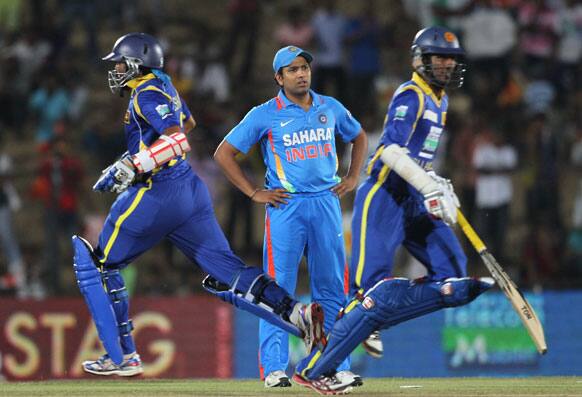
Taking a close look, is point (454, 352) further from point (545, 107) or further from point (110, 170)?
point (110, 170)

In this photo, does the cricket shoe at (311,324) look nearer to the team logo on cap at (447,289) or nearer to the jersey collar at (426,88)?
the team logo on cap at (447,289)

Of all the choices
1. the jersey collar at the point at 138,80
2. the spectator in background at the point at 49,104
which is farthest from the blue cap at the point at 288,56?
the spectator in background at the point at 49,104

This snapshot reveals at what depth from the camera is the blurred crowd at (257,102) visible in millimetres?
17656

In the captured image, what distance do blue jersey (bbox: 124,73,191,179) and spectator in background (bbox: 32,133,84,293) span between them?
6703 mm

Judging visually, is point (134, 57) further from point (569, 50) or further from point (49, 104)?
point (569, 50)

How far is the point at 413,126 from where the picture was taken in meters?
10.6

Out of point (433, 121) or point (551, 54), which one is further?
point (551, 54)

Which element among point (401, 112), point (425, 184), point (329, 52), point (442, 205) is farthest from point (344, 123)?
point (329, 52)

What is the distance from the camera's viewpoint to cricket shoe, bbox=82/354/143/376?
34.7 ft

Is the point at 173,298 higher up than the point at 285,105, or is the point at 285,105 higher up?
the point at 285,105

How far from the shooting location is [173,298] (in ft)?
53.1

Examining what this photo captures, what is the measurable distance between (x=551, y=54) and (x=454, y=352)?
5634mm

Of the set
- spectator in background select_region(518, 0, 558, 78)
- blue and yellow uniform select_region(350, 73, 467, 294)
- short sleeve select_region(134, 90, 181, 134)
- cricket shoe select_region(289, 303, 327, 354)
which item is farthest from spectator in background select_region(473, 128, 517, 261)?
cricket shoe select_region(289, 303, 327, 354)

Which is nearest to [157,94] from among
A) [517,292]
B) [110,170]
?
[110,170]
